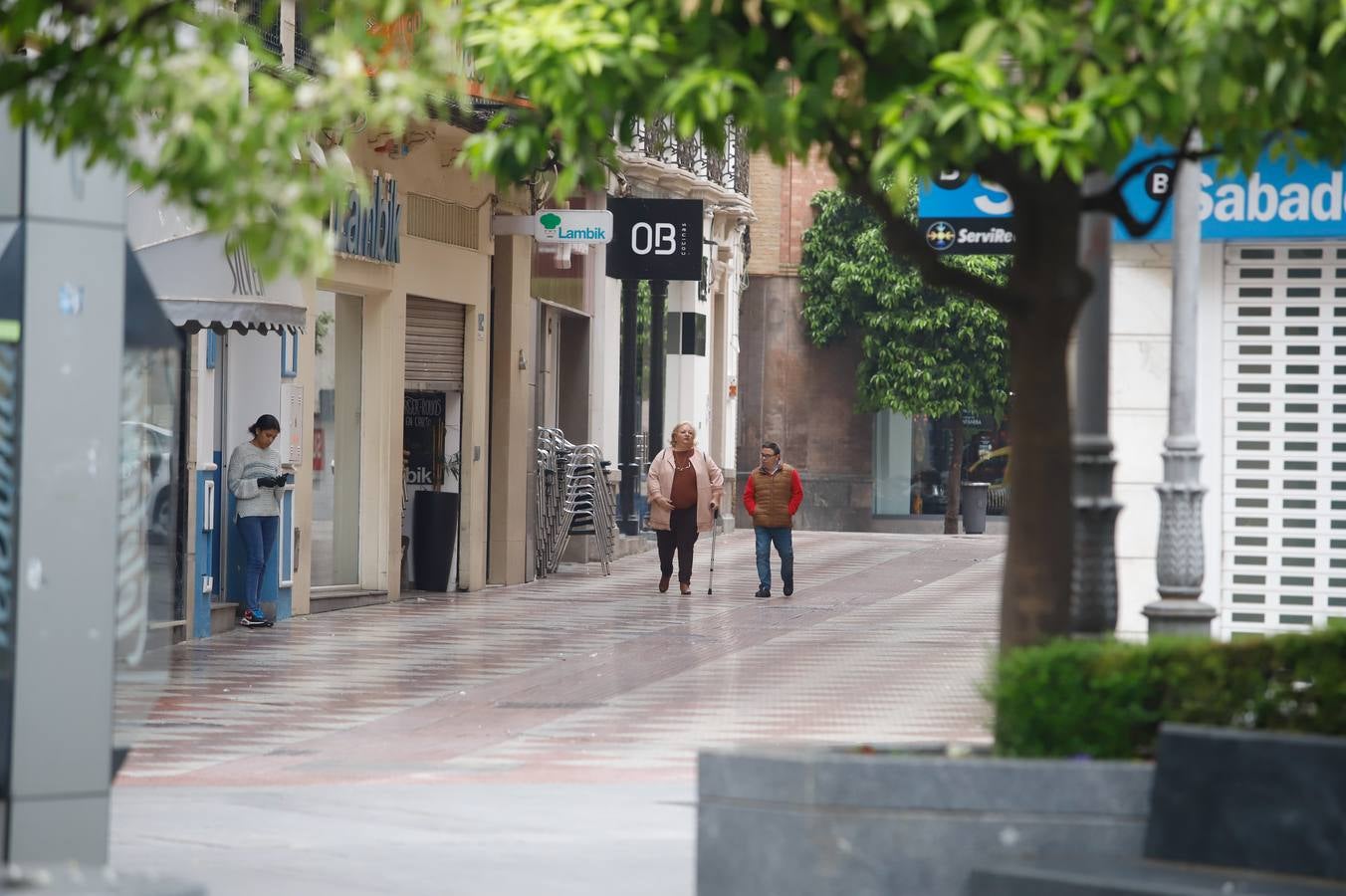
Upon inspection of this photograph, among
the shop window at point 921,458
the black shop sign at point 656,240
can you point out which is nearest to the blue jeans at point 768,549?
the black shop sign at point 656,240

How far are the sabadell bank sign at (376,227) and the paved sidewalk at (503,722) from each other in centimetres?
354

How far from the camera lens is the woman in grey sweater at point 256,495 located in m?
18.3

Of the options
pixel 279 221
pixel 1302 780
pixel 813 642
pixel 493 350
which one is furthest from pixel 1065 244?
pixel 493 350

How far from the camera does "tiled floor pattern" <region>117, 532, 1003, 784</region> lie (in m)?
11.1

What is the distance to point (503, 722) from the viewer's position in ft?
41.5

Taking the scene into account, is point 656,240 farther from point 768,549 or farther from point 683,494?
point 768,549

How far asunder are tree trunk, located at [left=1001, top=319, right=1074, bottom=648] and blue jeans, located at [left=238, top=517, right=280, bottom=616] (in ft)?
41.6

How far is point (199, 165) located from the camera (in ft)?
16.4

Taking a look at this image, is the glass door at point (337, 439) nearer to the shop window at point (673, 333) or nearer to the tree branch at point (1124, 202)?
the shop window at point (673, 333)

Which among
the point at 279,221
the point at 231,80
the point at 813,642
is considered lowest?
the point at 813,642

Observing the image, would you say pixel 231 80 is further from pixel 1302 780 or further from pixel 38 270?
pixel 1302 780

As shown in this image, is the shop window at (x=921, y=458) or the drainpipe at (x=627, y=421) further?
the shop window at (x=921, y=458)

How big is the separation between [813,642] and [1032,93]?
12269 mm

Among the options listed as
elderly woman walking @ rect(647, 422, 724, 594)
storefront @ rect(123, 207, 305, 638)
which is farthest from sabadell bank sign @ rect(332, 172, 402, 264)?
elderly woman walking @ rect(647, 422, 724, 594)
